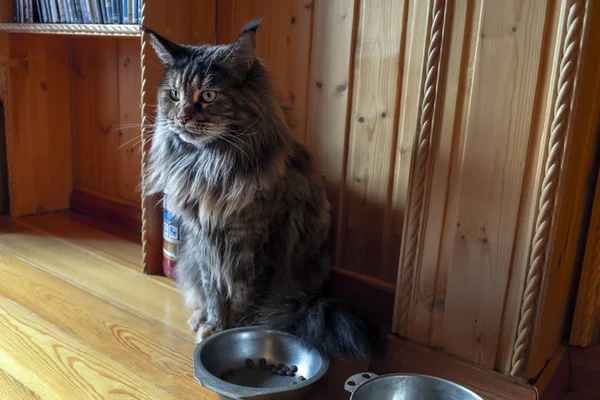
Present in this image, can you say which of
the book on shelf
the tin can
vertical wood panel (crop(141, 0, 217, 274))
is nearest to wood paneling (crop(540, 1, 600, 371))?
the tin can

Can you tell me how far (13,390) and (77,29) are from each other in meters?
1.30

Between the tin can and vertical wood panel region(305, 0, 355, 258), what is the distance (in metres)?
0.54

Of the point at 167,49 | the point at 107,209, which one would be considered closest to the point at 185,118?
the point at 167,49

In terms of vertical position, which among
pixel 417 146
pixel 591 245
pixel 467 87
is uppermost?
pixel 467 87

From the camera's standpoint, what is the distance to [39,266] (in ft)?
6.80

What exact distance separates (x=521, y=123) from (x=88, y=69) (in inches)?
80.2

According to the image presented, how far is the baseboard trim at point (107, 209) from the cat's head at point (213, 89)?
1.14 m

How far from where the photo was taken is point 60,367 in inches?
56.2

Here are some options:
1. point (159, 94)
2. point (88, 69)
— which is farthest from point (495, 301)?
point (88, 69)

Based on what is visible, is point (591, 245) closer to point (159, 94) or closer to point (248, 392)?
point (248, 392)

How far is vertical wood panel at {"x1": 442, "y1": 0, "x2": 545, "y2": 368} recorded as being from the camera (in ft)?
3.84

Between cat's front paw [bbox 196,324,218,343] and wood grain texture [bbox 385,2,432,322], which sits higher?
wood grain texture [bbox 385,2,432,322]

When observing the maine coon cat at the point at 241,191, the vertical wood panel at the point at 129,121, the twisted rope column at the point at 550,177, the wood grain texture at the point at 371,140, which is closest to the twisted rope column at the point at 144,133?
the maine coon cat at the point at 241,191

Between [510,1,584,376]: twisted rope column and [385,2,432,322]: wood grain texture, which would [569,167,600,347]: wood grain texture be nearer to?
[510,1,584,376]: twisted rope column
